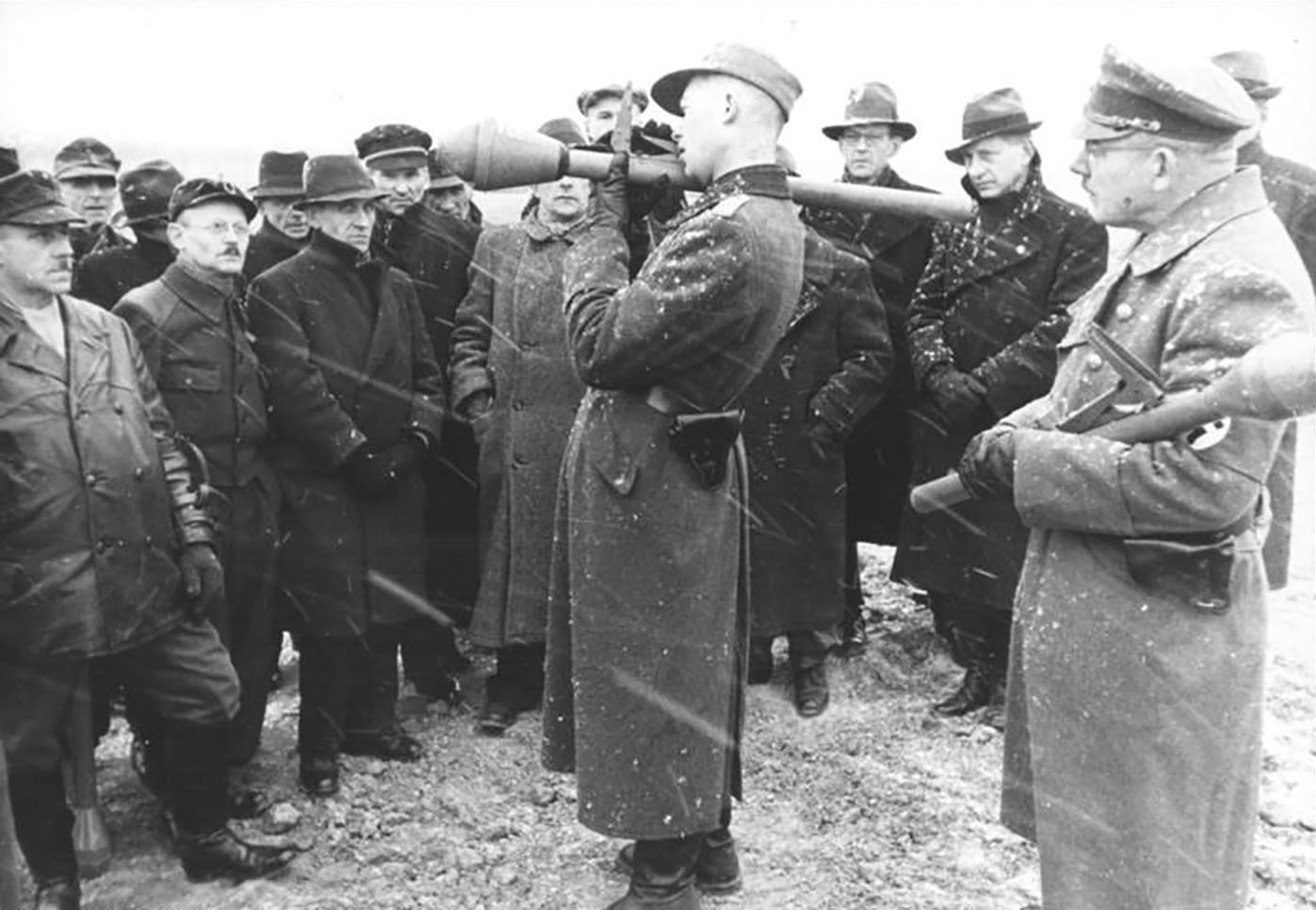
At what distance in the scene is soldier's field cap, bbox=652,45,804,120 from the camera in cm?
323

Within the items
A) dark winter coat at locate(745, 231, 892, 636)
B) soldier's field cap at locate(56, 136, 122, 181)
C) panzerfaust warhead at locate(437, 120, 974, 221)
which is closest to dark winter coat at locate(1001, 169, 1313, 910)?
panzerfaust warhead at locate(437, 120, 974, 221)

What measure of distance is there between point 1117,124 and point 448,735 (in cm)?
368

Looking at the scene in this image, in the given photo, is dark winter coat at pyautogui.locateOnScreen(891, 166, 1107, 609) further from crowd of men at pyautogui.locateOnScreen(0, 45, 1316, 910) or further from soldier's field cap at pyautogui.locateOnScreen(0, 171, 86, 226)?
soldier's field cap at pyautogui.locateOnScreen(0, 171, 86, 226)

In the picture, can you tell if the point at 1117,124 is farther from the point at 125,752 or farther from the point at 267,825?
the point at 125,752

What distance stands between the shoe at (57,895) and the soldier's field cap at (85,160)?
159 inches

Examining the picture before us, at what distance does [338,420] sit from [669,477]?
1621 mm

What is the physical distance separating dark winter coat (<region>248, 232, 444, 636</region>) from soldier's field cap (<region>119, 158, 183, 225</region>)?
88 cm

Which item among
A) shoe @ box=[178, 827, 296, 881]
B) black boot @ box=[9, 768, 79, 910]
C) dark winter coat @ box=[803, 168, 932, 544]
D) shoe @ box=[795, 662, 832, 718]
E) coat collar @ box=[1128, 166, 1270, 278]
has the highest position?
coat collar @ box=[1128, 166, 1270, 278]

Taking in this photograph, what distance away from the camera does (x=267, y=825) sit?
4.28 meters

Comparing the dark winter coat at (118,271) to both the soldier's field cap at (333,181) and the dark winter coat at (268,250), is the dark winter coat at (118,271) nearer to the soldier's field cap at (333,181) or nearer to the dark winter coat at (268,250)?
the dark winter coat at (268,250)

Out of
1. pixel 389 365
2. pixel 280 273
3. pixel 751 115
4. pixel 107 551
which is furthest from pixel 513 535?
pixel 751 115

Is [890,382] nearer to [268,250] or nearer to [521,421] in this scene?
[521,421]

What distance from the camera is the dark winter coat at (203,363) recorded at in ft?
13.4

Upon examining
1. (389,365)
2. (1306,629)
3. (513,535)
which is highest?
(389,365)
